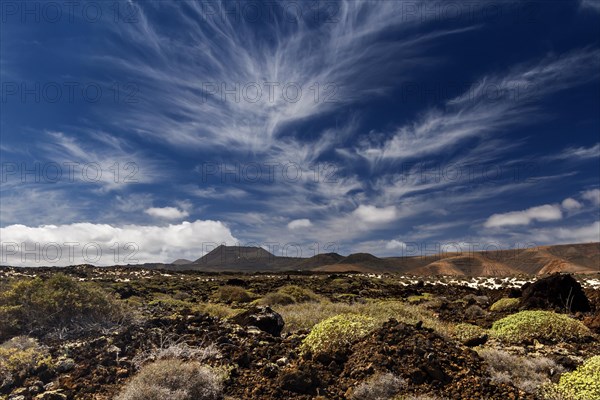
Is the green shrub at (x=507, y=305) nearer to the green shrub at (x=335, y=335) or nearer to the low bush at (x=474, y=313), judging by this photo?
the low bush at (x=474, y=313)

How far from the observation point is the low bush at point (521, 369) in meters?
7.33

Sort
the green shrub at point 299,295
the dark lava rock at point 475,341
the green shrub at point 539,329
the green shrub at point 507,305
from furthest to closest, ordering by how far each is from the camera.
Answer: the green shrub at point 299,295 → the green shrub at point 507,305 → the green shrub at point 539,329 → the dark lava rock at point 475,341

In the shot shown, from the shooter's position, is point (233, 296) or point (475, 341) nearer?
point (475, 341)

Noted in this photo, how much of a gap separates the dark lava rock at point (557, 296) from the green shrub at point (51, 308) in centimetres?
1560

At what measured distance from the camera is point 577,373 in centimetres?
764

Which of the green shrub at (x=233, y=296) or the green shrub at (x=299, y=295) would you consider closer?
the green shrub at (x=299, y=295)

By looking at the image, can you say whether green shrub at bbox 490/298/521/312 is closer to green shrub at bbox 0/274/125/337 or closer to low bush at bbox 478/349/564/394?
low bush at bbox 478/349/564/394

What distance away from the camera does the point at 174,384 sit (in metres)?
7.30

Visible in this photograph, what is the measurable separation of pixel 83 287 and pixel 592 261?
84753mm

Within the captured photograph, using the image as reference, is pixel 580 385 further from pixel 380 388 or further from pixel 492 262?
pixel 492 262

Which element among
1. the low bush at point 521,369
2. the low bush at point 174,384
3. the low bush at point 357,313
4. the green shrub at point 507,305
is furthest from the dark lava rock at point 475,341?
the green shrub at point 507,305

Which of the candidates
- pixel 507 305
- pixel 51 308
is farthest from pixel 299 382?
pixel 507 305

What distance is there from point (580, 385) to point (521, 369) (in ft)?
3.09

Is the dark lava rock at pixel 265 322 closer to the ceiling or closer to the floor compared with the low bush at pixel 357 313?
closer to the ceiling
